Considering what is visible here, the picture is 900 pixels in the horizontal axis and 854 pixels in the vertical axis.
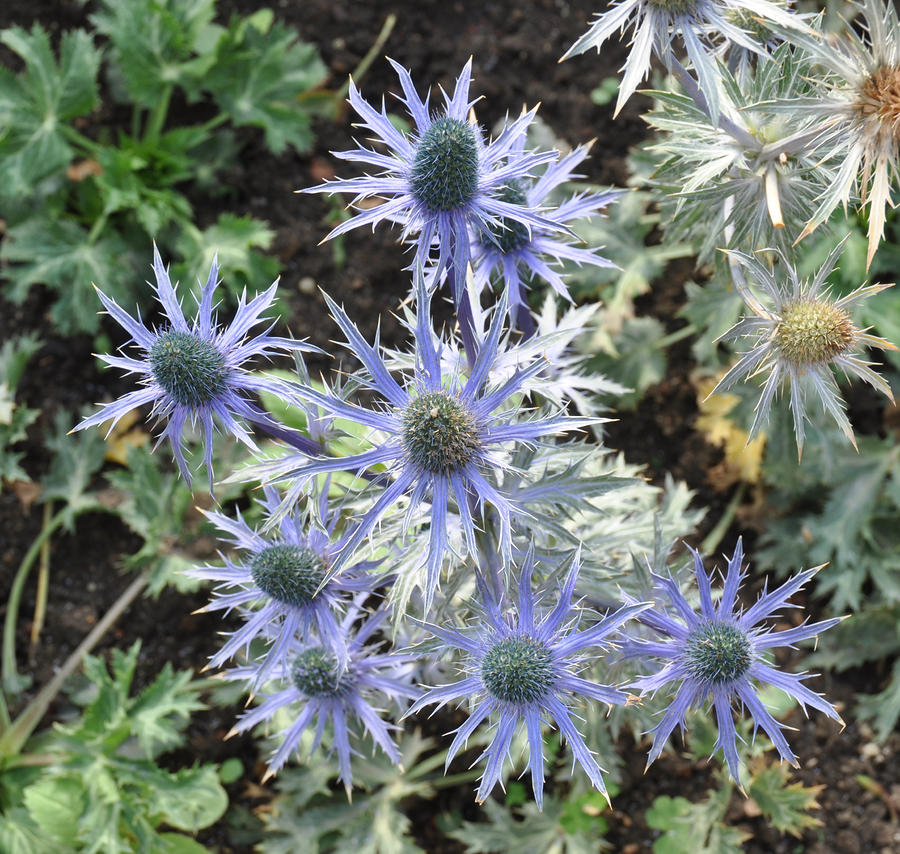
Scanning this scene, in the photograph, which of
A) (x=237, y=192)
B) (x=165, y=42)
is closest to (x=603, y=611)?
(x=237, y=192)

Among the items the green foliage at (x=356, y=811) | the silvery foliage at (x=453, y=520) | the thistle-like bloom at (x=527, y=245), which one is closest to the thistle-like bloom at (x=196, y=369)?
the silvery foliage at (x=453, y=520)

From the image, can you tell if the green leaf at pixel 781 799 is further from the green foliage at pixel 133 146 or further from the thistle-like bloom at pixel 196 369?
the green foliage at pixel 133 146

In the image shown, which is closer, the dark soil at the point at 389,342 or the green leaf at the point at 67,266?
the dark soil at the point at 389,342

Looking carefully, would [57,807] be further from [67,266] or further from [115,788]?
[67,266]

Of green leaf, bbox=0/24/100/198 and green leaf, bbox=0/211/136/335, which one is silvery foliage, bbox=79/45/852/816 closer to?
green leaf, bbox=0/211/136/335

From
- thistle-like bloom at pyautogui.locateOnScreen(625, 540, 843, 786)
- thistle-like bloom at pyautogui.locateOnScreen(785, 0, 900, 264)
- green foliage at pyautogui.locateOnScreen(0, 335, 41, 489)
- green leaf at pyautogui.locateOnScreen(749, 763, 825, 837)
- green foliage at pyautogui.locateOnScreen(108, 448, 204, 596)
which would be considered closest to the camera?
thistle-like bloom at pyautogui.locateOnScreen(785, 0, 900, 264)

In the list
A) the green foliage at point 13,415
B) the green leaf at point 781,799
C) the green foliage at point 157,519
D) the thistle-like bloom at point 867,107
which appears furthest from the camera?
the green foliage at point 13,415

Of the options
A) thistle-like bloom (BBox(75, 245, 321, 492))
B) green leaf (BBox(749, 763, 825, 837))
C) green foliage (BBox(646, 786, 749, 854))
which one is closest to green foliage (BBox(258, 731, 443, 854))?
green foliage (BBox(646, 786, 749, 854))
